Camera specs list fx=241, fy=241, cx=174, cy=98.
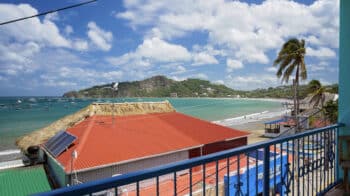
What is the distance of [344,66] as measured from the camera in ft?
12.3

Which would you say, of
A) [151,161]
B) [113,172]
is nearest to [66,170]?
[113,172]

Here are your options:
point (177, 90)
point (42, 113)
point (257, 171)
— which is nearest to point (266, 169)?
point (257, 171)

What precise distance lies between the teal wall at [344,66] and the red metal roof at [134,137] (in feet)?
22.2

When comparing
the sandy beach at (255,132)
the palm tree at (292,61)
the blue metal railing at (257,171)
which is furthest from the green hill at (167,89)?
the blue metal railing at (257,171)

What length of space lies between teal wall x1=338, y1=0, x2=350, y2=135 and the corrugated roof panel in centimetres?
823

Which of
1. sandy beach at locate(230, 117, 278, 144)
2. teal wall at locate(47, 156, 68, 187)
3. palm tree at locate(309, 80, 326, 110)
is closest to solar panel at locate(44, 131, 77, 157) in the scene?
teal wall at locate(47, 156, 68, 187)

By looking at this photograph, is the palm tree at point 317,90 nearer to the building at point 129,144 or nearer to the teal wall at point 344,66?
the building at point 129,144

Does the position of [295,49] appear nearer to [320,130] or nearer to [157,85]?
[320,130]

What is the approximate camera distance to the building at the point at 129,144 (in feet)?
26.7

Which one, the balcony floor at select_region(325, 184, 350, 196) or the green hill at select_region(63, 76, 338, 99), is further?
the green hill at select_region(63, 76, 338, 99)

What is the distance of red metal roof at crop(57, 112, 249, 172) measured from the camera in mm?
8539

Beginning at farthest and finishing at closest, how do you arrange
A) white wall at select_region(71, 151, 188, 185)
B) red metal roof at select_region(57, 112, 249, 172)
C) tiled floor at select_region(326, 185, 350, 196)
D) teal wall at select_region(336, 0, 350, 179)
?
red metal roof at select_region(57, 112, 249, 172) < white wall at select_region(71, 151, 188, 185) < teal wall at select_region(336, 0, 350, 179) < tiled floor at select_region(326, 185, 350, 196)

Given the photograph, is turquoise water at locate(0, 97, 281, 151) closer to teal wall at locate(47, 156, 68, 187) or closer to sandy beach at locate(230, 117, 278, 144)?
teal wall at locate(47, 156, 68, 187)

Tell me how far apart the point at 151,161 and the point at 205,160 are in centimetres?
808
